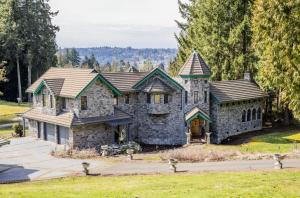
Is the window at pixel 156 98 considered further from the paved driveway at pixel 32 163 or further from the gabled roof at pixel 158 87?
the paved driveway at pixel 32 163

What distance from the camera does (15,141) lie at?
42.9 metres

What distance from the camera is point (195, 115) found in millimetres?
42938

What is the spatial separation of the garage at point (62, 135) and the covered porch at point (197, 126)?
1250cm

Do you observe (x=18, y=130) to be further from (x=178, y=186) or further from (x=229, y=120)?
(x=178, y=186)

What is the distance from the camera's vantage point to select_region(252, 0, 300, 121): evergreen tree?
37656mm

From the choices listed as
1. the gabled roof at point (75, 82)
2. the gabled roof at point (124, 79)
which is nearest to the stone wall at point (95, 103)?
the gabled roof at point (75, 82)

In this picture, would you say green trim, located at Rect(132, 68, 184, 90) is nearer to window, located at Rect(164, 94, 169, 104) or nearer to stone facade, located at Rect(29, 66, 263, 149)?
stone facade, located at Rect(29, 66, 263, 149)

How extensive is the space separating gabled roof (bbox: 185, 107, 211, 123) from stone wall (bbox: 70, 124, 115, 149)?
8073mm

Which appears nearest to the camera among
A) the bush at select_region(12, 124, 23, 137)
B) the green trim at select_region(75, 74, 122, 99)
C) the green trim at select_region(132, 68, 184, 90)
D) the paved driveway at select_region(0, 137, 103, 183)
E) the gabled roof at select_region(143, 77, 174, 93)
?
the paved driveway at select_region(0, 137, 103, 183)

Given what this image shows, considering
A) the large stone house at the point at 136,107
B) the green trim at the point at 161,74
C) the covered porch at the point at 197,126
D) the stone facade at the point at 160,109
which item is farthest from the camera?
the green trim at the point at 161,74

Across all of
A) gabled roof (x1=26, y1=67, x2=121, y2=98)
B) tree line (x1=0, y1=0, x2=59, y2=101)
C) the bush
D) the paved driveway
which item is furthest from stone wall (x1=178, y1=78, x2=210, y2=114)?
tree line (x1=0, y1=0, x2=59, y2=101)

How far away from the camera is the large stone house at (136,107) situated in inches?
1550

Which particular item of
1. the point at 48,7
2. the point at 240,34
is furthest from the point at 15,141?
the point at 48,7

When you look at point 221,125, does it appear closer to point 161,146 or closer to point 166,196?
point 161,146
